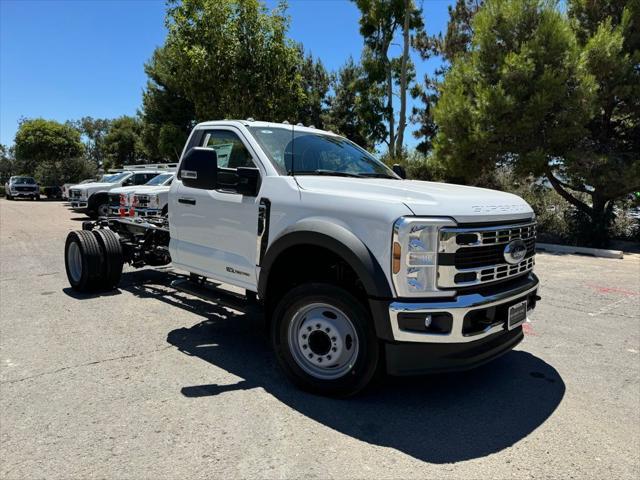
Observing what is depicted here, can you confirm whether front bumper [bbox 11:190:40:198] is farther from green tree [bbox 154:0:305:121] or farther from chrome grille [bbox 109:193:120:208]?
chrome grille [bbox 109:193:120:208]

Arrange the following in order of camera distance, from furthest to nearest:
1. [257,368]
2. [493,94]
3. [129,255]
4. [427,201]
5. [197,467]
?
[493,94] < [129,255] < [257,368] < [427,201] < [197,467]

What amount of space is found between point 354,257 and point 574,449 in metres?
1.83

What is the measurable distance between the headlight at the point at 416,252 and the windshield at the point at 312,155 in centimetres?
140

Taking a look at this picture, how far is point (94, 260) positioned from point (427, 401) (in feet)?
15.6

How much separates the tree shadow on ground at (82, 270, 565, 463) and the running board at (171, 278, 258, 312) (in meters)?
0.15

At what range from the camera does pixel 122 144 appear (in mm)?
47062

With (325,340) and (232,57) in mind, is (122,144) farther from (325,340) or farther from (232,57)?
(325,340)

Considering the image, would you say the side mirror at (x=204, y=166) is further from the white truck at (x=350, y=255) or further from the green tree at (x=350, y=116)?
the green tree at (x=350, y=116)

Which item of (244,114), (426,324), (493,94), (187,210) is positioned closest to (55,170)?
(244,114)

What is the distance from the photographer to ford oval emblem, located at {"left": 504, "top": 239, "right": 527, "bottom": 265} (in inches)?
137

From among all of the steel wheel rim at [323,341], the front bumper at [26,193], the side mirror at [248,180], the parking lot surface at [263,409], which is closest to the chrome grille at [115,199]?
the parking lot surface at [263,409]

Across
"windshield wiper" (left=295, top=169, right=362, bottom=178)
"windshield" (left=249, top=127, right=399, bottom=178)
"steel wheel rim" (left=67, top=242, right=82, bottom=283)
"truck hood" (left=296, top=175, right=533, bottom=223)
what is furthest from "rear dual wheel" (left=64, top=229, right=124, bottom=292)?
"truck hood" (left=296, top=175, right=533, bottom=223)

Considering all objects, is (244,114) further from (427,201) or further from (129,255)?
(427,201)

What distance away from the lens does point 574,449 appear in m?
3.01
